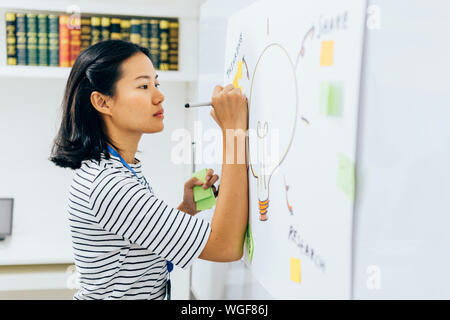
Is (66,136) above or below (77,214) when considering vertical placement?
above

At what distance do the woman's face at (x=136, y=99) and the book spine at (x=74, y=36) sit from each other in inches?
41.0

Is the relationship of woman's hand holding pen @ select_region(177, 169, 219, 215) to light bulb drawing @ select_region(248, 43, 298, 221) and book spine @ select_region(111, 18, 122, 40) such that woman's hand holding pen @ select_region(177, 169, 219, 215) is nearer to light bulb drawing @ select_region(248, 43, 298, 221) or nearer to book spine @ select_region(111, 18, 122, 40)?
light bulb drawing @ select_region(248, 43, 298, 221)

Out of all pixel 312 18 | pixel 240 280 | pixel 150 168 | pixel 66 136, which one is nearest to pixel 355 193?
pixel 312 18

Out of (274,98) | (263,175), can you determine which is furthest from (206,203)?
(274,98)

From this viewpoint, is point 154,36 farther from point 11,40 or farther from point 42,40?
point 11,40

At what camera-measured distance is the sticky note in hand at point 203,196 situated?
1267mm

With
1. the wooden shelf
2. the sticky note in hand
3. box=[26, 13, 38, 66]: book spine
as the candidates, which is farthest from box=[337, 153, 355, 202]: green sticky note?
box=[26, 13, 38, 66]: book spine

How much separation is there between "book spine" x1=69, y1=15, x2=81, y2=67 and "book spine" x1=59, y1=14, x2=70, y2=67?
12 millimetres

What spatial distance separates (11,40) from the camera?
2.01 metres

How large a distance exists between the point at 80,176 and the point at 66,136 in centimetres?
14

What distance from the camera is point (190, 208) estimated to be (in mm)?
1322

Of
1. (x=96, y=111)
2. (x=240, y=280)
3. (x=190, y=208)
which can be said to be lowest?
(x=240, y=280)

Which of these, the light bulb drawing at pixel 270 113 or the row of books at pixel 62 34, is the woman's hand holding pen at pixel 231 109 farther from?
the row of books at pixel 62 34
